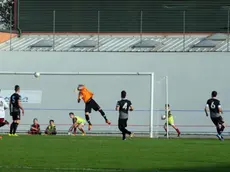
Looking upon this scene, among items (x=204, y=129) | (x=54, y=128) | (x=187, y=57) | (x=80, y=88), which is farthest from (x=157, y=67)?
(x=80, y=88)

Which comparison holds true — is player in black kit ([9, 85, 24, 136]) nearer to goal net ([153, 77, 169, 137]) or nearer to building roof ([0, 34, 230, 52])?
goal net ([153, 77, 169, 137])

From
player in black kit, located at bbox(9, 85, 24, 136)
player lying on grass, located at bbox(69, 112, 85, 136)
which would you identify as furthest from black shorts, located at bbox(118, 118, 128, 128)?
player lying on grass, located at bbox(69, 112, 85, 136)

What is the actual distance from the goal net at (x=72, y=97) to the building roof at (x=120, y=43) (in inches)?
158

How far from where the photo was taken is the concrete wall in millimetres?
39000

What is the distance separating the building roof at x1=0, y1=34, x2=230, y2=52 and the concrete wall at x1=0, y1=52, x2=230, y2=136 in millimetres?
1523

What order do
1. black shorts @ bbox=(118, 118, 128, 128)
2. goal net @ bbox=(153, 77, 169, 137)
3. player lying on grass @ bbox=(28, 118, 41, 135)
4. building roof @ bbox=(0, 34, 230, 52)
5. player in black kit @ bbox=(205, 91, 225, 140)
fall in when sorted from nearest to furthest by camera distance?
black shorts @ bbox=(118, 118, 128, 128) < player in black kit @ bbox=(205, 91, 225, 140) < goal net @ bbox=(153, 77, 169, 137) < player lying on grass @ bbox=(28, 118, 41, 135) < building roof @ bbox=(0, 34, 230, 52)

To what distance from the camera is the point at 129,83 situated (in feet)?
131

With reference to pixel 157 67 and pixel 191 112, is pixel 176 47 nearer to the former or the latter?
pixel 157 67

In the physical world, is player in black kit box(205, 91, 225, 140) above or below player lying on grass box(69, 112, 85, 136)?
above

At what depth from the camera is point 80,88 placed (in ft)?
105

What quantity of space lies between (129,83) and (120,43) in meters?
6.80

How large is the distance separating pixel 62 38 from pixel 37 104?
920 centimetres

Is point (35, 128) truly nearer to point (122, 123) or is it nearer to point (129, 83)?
point (129, 83)

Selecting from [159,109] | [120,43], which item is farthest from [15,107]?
[120,43]
